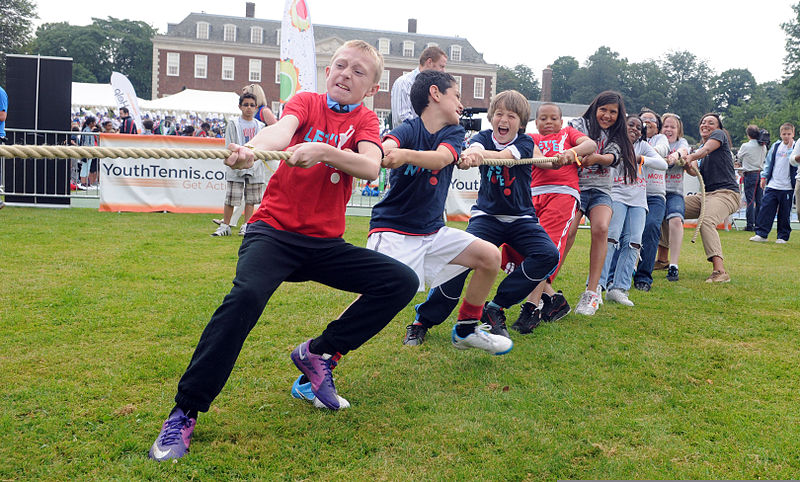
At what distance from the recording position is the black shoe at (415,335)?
4.91 meters

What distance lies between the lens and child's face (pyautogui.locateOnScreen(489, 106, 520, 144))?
5.11 meters

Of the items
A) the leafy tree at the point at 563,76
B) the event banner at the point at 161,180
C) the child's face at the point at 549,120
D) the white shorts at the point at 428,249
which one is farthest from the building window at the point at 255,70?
the leafy tree at the point at 563,76

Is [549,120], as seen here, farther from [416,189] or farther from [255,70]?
[255,70]

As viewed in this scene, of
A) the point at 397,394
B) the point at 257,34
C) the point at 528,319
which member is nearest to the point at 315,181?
the point at 397,394

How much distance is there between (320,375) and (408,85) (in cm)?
408

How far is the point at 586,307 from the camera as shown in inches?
240

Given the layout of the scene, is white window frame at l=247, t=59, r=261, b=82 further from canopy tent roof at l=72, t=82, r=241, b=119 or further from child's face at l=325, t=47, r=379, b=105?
child's face at l=325, t=47, r=379, b=105

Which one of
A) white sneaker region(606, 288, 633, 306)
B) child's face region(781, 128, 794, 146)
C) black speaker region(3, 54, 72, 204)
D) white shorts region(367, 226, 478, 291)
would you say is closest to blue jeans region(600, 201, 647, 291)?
white sneaker region(606, 288, 633, 306)

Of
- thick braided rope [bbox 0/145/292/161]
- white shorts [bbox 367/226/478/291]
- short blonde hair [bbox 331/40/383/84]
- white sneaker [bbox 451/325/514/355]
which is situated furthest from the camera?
white sneaker [bbox 451/325/514/355]

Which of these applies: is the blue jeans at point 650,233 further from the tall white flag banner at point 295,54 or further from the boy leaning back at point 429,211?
the tall white flag banner at point 295,54

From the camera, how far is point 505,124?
5121mm

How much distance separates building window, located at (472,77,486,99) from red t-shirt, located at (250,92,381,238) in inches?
2733

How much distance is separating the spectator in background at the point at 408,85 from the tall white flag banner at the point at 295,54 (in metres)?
4.44

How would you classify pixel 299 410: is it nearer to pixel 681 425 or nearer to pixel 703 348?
pixel 681 425
